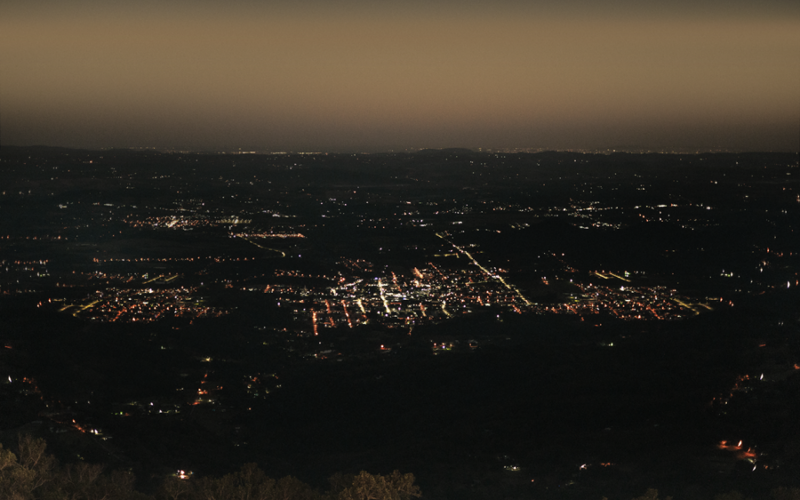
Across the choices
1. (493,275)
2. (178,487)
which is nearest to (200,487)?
(178,487)

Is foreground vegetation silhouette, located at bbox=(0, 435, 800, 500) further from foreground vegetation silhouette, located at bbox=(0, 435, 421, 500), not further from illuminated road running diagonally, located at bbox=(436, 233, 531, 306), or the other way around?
illuminated road running diagonally, located at bbox=(436, 233, 531, 306)

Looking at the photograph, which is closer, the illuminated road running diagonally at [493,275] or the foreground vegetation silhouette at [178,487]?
the foreground vegetation silhouette at [178,487]

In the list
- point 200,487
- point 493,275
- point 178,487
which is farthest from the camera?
point 493,275

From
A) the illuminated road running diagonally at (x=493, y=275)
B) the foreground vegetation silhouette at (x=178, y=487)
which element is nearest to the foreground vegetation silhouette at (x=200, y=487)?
the foreground vegetation silhouette at (x=178, y=487)

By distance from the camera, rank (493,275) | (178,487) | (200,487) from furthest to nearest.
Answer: (493,275)
(200,487)
(178,487)

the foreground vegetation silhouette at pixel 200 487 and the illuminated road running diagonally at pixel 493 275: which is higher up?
the foreground vegetation silhouette at pixel 200 487

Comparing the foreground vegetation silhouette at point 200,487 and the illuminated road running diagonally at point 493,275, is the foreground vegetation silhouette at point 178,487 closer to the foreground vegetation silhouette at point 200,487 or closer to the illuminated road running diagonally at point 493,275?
the foreground vegetation silhouette at point 200,487

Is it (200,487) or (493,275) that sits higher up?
(200,487)

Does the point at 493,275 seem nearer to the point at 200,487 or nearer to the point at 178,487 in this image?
the point at 200,487

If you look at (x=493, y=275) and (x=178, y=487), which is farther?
(x=493, y=275)

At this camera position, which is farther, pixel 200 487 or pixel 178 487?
pixel 200 487

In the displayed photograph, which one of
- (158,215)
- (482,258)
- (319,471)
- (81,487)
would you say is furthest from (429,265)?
(81,487)

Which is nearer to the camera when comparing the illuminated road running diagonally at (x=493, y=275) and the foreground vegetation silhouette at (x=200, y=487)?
the foreground vegetation silhouette at (x=200, y=487)
